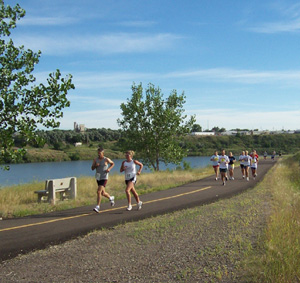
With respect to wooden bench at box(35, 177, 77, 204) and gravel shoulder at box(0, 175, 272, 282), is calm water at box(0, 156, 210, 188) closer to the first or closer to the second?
wooden bench at box(35, 177, 77, 204)

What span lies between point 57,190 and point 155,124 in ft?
66.0

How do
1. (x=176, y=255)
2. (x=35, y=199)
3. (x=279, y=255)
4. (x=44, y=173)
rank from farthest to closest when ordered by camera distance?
(x=44, y=173) < (x=35, y=199) < (x=176, y=255) < (x=279, y=255)

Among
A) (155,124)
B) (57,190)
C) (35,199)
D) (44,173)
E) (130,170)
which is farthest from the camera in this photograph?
(44,173)

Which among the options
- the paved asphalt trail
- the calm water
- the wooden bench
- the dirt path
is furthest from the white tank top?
the calm water

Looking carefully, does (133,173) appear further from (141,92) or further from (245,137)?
(245,137)

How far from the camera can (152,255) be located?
20.5ft

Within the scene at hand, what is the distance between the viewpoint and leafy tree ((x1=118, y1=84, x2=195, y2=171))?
108ft

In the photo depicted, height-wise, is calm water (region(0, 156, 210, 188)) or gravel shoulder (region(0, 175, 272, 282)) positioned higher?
gravel shoulder (region(0, 175, 272, 282))

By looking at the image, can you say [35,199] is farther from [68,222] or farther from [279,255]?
[279,255]

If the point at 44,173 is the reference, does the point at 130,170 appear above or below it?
above

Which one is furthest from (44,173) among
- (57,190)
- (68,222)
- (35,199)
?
(68,222)

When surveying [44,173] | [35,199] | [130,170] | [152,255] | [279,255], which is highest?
[130,170]

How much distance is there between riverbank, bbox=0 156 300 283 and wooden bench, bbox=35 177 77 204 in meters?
5.23

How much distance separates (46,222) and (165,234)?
11.4 ft
